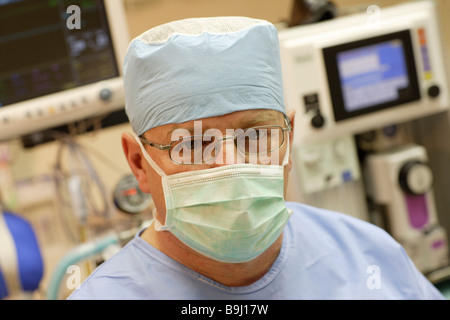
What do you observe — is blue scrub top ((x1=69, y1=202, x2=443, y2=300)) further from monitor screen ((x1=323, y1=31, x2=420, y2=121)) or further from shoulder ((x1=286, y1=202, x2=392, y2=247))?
monitor screen ((x1=323, y1=31, x2=420, y2=121))

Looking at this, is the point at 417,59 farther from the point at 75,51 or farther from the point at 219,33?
the point at 75,51

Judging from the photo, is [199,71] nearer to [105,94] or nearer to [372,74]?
[105,94]

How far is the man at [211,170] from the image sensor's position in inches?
41.6

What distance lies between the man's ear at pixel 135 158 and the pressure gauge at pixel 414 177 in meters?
1.15

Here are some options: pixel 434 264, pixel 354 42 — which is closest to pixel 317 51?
pixel 354 42

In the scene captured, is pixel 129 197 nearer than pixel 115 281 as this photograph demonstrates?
No

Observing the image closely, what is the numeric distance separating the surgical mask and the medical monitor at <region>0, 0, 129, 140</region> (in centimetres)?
80

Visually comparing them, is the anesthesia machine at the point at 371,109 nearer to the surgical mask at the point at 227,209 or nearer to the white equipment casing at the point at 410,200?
the white equipment casing at the point at 410,200

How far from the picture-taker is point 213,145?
1080 mm

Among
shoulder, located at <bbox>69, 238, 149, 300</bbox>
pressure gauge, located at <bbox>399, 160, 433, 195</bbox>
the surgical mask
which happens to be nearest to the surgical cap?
the surgical mask

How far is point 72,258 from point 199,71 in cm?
82

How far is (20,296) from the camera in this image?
1.69 m

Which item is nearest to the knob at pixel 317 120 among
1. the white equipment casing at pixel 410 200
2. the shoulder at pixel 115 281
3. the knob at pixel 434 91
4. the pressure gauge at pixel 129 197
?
the white equipment casing at pixel 410 200

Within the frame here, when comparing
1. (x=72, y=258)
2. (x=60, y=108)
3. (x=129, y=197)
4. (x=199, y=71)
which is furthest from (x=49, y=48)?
(x=199, y=71)
